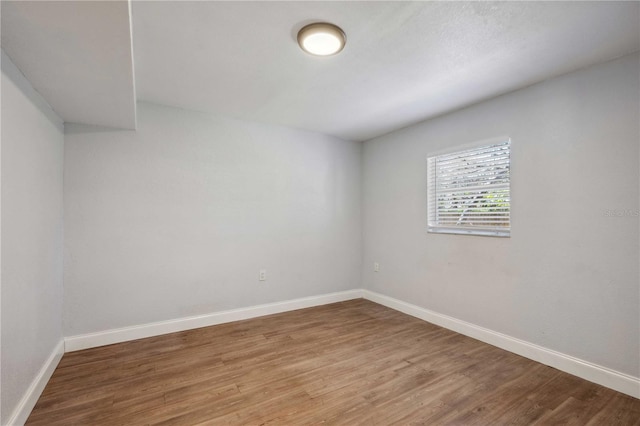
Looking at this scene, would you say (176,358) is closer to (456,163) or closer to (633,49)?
(456,163)

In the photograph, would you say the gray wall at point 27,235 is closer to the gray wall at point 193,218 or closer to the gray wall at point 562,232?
the gray wall at point 193,218

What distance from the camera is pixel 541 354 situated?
7.91 ft

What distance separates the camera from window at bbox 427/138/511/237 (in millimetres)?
2721

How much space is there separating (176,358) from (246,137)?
7.92 feet

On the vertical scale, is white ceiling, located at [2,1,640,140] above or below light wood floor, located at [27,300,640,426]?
above

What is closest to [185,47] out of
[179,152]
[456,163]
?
[179,152]

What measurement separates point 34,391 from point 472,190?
3.85 meters

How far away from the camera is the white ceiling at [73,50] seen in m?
1.24

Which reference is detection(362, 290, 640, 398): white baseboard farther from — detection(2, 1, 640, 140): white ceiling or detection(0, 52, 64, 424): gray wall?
detection(0, 52, 64, 424): gray wall

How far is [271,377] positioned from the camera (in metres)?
2.18

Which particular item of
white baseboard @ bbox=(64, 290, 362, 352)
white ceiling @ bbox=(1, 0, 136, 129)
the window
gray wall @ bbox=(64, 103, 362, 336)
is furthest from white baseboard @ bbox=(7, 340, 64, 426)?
the window

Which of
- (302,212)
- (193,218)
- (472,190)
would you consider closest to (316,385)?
(193,218)

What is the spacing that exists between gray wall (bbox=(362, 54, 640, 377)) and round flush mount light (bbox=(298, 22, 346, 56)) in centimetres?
181

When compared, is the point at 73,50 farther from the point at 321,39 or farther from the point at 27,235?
the point at 321,39
